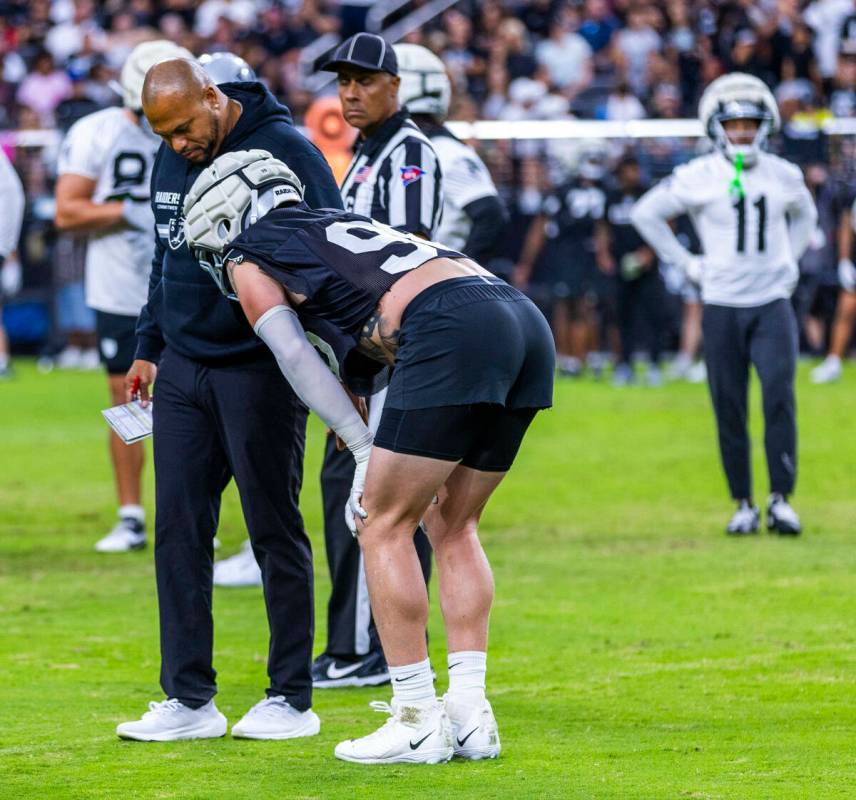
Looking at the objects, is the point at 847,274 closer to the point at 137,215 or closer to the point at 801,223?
the point at 801,223

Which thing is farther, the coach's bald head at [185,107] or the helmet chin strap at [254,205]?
the coach's bald head at [185,107]

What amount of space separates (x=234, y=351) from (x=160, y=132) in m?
0.72

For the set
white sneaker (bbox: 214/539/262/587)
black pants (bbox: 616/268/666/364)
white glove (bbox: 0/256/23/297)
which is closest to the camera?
white sneaker (bbox: 214/539/262/587)

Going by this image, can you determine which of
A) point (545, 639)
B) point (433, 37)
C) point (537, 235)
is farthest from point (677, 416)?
point (433, 37)

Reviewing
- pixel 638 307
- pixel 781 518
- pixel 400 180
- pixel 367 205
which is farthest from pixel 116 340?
pixel 638 307

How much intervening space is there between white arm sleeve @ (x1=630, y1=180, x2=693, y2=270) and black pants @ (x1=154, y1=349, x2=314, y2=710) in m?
5.74

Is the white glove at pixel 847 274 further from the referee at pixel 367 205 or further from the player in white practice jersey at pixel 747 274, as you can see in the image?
the referee at pixel 367 205

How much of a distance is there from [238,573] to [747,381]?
3.39 metres

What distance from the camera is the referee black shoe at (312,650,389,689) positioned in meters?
6.41

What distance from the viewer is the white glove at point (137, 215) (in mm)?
9422

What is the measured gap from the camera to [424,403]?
4.76m

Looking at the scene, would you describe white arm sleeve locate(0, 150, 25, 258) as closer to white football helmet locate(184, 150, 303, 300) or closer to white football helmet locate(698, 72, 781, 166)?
white football helmet locate(698, 72, 781, 166)

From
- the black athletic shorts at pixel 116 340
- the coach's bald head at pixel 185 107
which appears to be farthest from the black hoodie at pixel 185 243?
the black athletic shorts at pixel 116 340

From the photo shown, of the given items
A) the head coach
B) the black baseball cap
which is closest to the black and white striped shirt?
the black baseball cap
